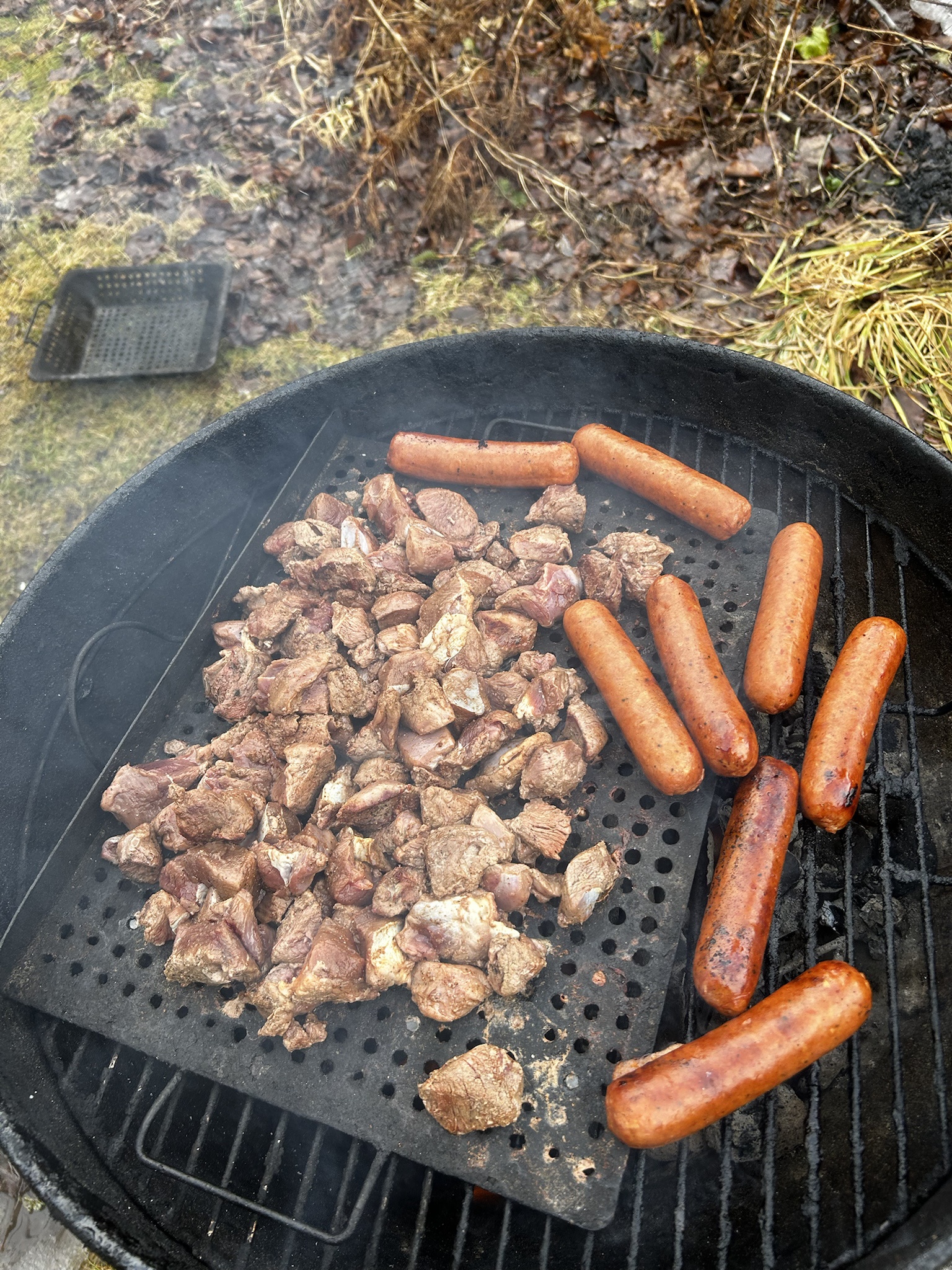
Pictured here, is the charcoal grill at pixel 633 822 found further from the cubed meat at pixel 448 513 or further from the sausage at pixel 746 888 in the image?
the cubed meat at pixel 448 513

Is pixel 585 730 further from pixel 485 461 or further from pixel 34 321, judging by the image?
pixel 34 321

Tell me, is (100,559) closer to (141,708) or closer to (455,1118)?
(141,708)

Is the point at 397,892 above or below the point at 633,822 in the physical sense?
below

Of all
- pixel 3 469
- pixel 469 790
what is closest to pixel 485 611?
pixel 469 790

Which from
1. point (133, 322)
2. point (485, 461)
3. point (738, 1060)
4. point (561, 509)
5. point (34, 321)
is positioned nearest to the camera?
point (738, 1060)

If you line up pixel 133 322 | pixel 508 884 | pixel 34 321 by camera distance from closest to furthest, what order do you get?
pixel 508 884
pixel 133 322
pixel 34 321

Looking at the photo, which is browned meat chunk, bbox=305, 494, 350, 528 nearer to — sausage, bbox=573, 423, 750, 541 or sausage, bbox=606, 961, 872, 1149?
sausage, bbox=573, 423, 750, 541

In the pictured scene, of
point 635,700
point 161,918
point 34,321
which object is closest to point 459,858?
point 635,700
